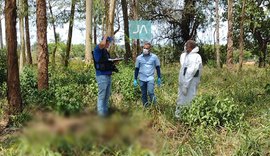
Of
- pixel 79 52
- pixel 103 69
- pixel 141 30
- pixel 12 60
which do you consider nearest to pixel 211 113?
pixel 103 69

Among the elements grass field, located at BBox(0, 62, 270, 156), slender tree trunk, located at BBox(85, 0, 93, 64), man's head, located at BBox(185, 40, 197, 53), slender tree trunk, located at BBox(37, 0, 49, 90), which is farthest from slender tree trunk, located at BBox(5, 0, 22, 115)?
slender tree trunk, located at BBox(85, 0, 93, 64)

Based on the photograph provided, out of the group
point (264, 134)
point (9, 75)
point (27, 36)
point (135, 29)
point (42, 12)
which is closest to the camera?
point (264, 134)

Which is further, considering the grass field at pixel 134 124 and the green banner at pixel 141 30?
the green banner at pixel 141 30

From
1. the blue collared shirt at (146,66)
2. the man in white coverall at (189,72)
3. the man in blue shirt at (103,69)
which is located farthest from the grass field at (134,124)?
the blue collared shirt at (146,66)

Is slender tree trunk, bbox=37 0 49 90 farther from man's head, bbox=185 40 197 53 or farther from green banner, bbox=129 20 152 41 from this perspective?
man's head, bbox=185 40 197 53

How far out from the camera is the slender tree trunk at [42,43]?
33.6ft

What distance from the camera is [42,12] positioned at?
10.3 m

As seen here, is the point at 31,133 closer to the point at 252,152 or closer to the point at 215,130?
the point at 252,152

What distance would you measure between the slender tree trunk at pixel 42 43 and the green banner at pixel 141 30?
11.3 feet

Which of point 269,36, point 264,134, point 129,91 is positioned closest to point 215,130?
point 264,134

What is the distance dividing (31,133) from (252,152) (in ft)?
16.4

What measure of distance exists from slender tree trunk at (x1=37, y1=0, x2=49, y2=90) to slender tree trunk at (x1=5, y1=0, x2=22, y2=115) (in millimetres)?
1927

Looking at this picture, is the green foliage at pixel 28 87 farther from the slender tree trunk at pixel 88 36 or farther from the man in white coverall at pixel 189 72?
the slender tree trunk at pixel 88 36

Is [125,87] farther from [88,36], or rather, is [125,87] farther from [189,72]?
[88,36]
